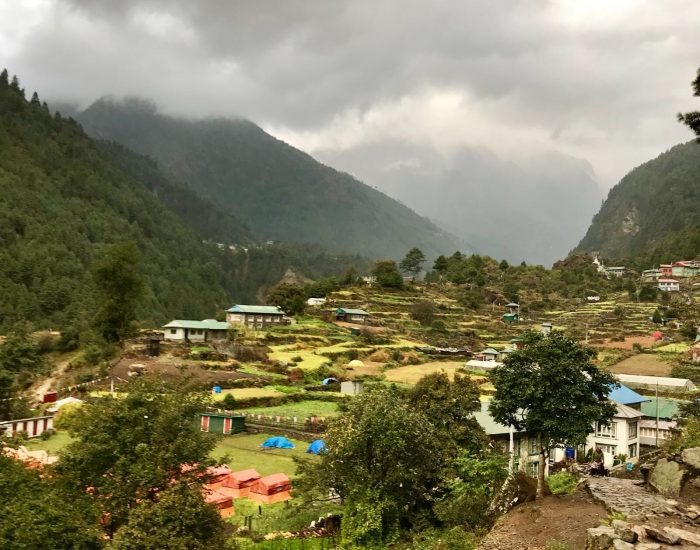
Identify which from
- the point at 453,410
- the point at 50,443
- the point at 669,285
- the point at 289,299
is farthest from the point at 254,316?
the point at 669,285

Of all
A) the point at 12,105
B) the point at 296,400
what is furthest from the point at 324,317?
the point at 12,105

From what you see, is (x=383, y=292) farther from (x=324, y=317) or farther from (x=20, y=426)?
(x=20, y=426)

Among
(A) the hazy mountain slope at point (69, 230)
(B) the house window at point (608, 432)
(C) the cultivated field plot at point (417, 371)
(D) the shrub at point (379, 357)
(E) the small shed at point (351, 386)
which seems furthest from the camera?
(A) the hazy mountain slope at point (69, 230)

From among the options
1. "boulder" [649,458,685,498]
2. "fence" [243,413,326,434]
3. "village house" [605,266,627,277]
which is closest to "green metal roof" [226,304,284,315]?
"fence" [243,413,326,434]

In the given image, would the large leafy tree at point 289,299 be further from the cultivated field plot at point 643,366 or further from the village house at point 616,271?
the village house at point 616,271

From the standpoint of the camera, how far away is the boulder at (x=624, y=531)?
9539 mm

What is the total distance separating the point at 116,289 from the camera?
197 feet

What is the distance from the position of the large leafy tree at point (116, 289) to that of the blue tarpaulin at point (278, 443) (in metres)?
33.1

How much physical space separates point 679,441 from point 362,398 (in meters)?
9.69

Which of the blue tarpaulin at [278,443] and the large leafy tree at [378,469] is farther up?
the large leafy tree at [378,469]

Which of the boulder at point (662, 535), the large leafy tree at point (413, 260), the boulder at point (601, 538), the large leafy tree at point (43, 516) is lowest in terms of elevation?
the large leafy tree at point (43, 516)

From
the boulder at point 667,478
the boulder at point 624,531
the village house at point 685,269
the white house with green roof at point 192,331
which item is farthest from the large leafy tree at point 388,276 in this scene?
the boulder at point 624,531

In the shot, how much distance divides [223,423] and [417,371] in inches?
1025

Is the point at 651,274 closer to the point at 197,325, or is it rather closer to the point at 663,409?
the point at 663,409
